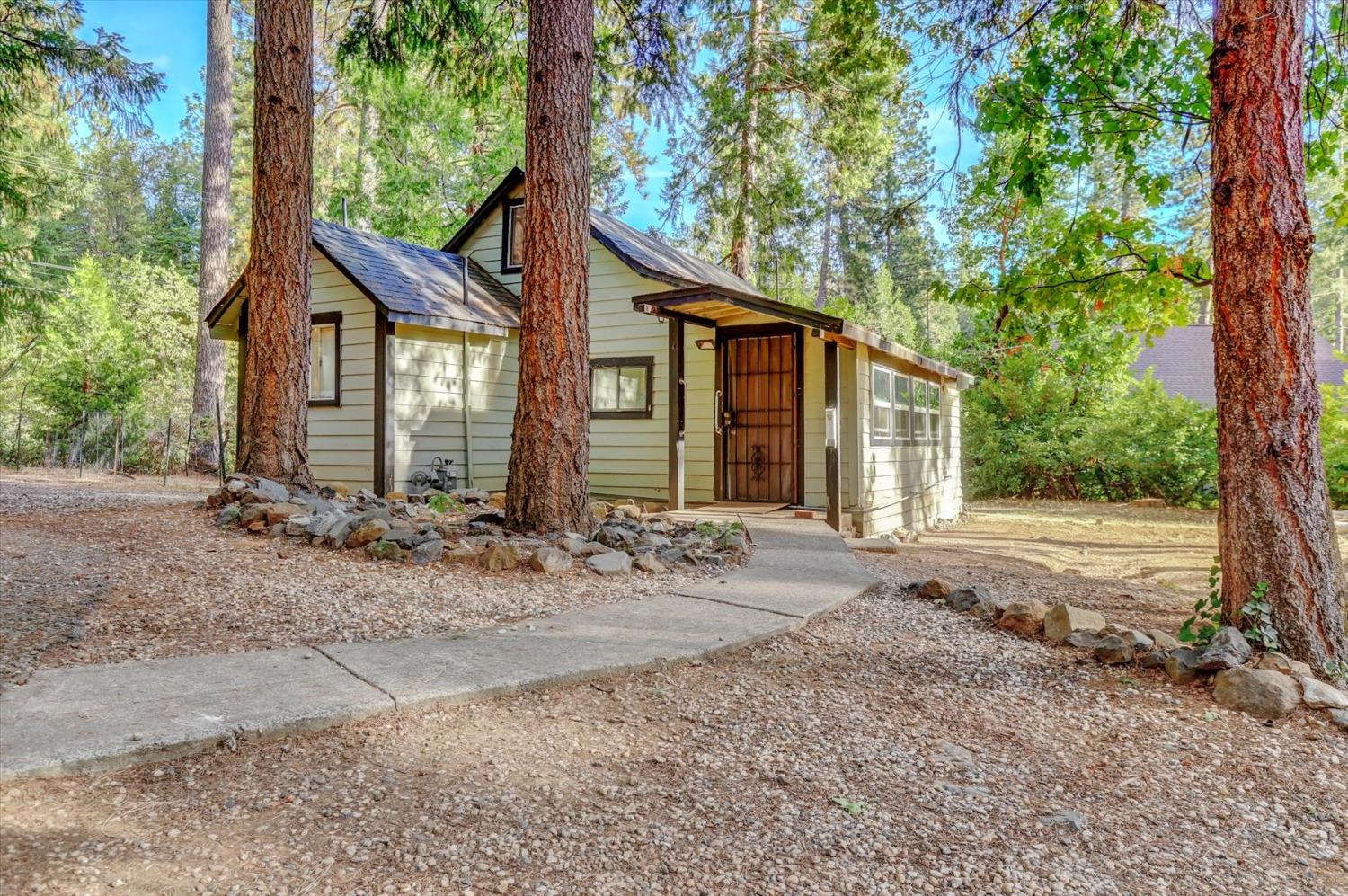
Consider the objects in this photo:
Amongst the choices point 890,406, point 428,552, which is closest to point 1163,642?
point 428,552

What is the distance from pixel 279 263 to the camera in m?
6.73

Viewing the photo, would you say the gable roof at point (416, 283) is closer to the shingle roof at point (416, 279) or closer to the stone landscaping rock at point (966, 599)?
the shingle roof at point (416, 279)

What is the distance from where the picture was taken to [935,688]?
3.19m

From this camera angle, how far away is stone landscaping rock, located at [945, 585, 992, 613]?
454 cm

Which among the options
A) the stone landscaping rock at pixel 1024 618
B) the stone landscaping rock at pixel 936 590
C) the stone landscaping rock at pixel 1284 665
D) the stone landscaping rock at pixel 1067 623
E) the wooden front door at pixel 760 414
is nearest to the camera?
the stone landscaping rock at pixel 1284 665

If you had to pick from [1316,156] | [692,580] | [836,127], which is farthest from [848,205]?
[692,580]

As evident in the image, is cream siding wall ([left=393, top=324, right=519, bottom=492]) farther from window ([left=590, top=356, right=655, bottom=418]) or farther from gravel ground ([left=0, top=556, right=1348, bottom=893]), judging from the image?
gravel ground ([left=0, top=556, right=1348, bottom=893])

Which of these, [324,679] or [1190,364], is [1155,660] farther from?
[1190,364]

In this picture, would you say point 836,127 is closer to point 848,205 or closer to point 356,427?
point 356,427

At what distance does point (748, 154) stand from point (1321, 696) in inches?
564

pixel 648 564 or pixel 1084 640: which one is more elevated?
pixel 648 564

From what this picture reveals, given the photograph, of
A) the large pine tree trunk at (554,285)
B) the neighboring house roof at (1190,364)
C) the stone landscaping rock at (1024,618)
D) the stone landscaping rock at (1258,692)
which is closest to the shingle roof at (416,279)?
the large pine tree trunk at (554,285)

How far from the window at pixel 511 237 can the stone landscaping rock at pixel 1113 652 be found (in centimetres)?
973

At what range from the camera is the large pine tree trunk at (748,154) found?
47.6ft
